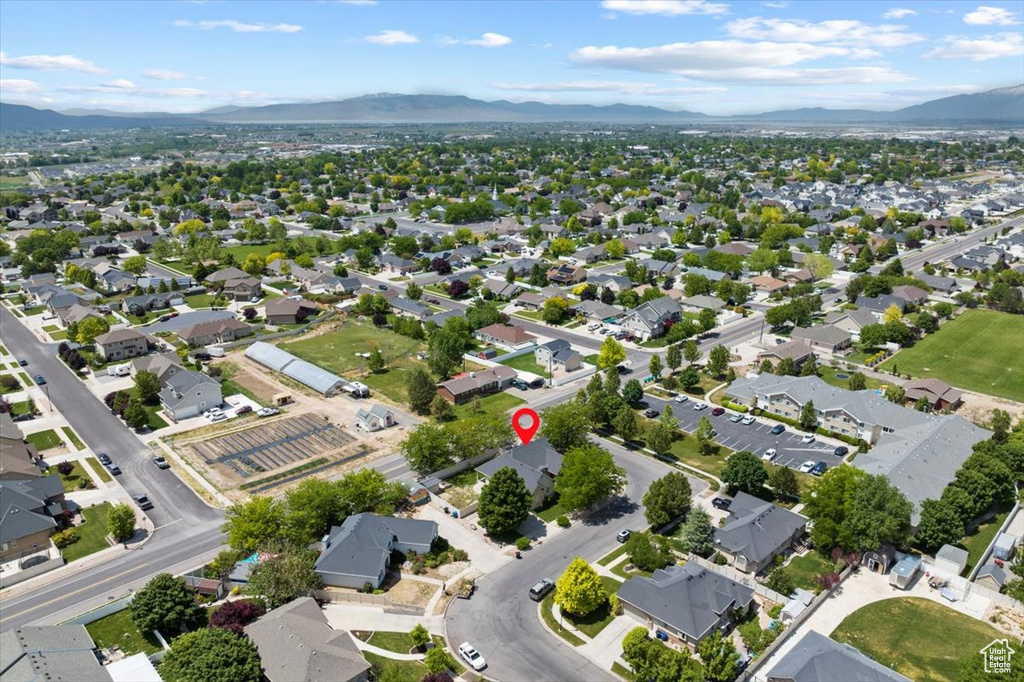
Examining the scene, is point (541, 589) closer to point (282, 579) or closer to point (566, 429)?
point (282, 579)

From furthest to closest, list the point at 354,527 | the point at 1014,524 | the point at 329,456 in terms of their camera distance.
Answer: the point at 329,456, the point at 1014,524, the point at 354,527

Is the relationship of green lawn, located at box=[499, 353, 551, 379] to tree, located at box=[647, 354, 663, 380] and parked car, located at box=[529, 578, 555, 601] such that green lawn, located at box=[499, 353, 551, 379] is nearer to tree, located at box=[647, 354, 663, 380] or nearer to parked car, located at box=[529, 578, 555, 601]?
tree, located at box=[647, 354, 663, 380]

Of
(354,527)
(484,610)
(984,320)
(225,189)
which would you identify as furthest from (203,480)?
(225,189)

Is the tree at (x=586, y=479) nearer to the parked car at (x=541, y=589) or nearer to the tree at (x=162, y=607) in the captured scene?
the parked car at (x=541, y=589)

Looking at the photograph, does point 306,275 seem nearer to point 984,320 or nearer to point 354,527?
point 354,527

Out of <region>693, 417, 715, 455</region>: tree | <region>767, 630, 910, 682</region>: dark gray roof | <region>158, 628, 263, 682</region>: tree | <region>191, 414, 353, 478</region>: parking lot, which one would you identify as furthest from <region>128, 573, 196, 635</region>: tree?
<region>693, 417, 715, 455</region>: tree

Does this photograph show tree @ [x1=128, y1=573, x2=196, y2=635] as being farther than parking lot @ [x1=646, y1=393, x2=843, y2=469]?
No
